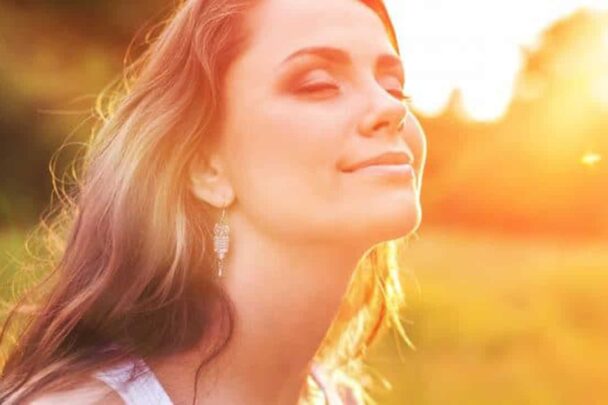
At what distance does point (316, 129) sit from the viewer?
50.6 inches

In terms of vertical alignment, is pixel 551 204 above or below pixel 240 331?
below

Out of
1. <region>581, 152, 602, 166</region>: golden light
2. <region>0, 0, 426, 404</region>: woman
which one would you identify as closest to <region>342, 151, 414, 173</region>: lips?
<region>0, 0, 426, 404</region>: woman

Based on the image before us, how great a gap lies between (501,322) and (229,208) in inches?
71.2

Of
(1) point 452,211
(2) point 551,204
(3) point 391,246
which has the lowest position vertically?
(2) point 551,204

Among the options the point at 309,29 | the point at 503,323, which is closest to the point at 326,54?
the point at 309,29

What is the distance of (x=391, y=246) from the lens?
168 cm

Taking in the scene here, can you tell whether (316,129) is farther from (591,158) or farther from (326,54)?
(591,158)

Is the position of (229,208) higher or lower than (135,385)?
higher

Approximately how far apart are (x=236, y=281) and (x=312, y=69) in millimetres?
280

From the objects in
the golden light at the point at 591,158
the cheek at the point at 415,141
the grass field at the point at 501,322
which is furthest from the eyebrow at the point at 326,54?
the golden light at the point at 591,158

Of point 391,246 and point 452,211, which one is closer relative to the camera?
point 391,246

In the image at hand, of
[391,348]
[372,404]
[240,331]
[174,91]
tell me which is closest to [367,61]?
[174,91]

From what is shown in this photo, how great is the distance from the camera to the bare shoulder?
4.17 feet

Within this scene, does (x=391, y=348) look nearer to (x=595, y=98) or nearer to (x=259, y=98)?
(x=595, y=98)
